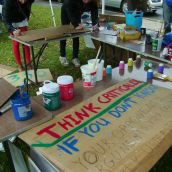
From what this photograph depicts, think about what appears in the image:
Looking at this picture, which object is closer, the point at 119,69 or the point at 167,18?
the point at 119,69

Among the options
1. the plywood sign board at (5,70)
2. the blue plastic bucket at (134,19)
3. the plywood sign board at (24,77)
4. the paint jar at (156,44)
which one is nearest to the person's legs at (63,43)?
the plywood sign board at (24,77)

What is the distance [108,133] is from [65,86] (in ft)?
1.63

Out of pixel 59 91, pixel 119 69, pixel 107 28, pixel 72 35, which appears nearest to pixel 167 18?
pixel 107 28

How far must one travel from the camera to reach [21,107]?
1476mm

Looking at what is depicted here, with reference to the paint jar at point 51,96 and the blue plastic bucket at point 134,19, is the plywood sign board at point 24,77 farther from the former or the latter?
the paint jar at point 51,96

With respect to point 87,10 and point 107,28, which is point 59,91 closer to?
point 107,28

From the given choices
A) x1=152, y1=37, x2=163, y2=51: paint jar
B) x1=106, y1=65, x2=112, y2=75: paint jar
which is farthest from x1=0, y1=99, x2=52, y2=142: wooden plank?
x1=152, y1=37, x2=163, y2=51: paint jar

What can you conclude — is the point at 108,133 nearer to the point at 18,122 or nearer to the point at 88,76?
the point at 18,122

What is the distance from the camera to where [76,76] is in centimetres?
404

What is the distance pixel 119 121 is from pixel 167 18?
3.05 meters

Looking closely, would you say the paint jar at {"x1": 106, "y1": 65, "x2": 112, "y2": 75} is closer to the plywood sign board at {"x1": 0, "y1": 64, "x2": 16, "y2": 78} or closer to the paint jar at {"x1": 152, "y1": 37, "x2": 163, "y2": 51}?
the paint jar at {"x1": 152, "y1": 37, "x2": 163, "y2": 51}

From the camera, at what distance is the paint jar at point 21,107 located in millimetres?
1471

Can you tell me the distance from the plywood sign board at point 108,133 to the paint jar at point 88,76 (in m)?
0.15

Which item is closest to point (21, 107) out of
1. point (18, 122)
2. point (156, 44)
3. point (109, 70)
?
point (18, 122)
